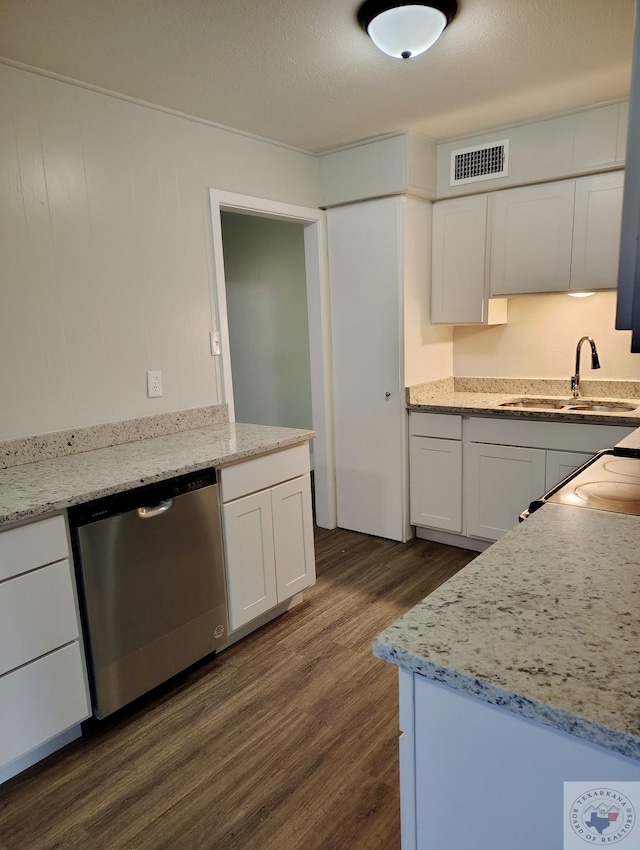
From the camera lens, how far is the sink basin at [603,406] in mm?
2959

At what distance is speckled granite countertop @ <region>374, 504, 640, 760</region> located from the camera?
0.69 meters

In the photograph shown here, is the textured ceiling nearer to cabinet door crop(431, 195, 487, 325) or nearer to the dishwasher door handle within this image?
cabinet door crop(431, 195, 487, 325)

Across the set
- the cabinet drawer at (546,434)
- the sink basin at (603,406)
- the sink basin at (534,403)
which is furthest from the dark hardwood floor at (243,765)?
the sink basin at (603,406)

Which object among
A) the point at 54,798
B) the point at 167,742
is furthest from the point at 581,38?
the point at 54,798

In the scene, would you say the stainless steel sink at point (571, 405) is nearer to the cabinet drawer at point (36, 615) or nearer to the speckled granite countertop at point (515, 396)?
the speckled granite countertop at point (515, 396)

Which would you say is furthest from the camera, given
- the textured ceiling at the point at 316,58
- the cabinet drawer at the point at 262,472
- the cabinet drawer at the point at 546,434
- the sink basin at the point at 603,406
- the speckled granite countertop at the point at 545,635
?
the sink basin at the point at 603,406

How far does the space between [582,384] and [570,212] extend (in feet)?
3.16

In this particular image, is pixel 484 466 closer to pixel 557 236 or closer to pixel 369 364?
pixel 369 364

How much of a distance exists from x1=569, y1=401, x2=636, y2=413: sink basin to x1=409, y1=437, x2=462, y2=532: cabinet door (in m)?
0.70

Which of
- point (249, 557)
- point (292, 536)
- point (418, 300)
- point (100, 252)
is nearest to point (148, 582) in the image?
point (249, 557)

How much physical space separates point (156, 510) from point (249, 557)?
1.86 ft

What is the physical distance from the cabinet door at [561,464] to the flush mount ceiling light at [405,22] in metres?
1.94

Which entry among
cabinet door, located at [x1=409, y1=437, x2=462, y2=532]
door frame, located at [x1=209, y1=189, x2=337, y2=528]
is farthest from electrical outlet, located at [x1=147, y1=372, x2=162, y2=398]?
cabinet door, located at [x1=409, y1=437, x2=462, y2=532]

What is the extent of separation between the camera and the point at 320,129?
9.45ft
